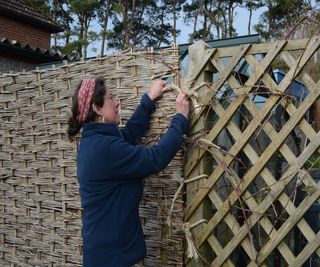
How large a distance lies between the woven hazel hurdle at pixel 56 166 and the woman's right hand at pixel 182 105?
0.52ft

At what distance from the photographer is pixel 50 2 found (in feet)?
73.5

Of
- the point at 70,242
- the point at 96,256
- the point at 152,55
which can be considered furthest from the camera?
the point at 70,242

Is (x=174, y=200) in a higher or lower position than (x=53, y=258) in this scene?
higher

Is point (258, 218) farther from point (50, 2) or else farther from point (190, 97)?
point (50, 2)

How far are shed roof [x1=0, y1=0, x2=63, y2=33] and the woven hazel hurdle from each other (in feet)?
27.8

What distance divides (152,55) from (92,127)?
724 millimetres

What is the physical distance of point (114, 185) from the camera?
208cm

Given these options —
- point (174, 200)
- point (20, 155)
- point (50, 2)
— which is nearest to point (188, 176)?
point (174, 200)

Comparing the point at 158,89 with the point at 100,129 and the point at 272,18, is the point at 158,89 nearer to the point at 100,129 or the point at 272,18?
the point at 100,129

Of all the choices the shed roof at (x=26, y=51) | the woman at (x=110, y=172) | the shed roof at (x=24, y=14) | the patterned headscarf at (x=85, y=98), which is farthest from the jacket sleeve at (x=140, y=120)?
the shed roof at (x=24, y=14)

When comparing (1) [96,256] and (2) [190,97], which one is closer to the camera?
(1) [96,256]

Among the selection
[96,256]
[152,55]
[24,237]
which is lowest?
[24,237]

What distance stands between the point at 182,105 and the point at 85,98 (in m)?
0.54

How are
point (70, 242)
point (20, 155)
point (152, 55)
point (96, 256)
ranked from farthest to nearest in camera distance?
point (20, 155) → point (70, 242) → point (152, 55) → point (96, 256)
